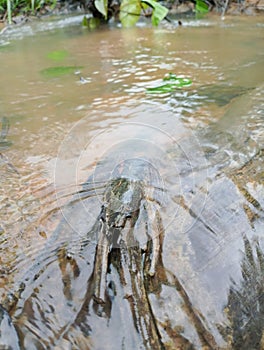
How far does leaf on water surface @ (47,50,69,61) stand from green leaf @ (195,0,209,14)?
2.33m

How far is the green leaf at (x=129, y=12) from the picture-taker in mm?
5184

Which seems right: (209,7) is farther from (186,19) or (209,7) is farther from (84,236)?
(84,236)

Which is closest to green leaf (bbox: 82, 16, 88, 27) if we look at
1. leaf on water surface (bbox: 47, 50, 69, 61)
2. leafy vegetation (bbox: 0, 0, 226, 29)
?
leafy vegetation (bbox: 0, 0, 226, 29)

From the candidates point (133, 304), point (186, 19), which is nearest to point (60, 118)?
point (133, 304)

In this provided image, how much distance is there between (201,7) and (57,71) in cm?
291

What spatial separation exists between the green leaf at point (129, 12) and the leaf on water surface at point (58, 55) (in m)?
1.32

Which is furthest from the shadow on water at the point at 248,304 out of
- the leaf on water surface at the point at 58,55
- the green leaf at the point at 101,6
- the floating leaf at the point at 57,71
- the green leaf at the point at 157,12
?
the green leaf at the point at 101,6

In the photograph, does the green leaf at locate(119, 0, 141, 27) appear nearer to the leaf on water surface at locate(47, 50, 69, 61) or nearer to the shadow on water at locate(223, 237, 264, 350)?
the leaf on water surface at locate(47, 50, 69, 61)

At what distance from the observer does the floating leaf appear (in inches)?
139

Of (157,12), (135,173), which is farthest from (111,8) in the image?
(135,173)

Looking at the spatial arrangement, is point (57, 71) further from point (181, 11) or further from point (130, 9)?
point (181, 11)

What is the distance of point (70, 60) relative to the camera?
3.93m

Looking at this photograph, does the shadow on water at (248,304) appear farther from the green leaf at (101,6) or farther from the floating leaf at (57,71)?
the green leaf at (101,6)

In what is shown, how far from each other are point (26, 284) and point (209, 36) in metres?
3.83
